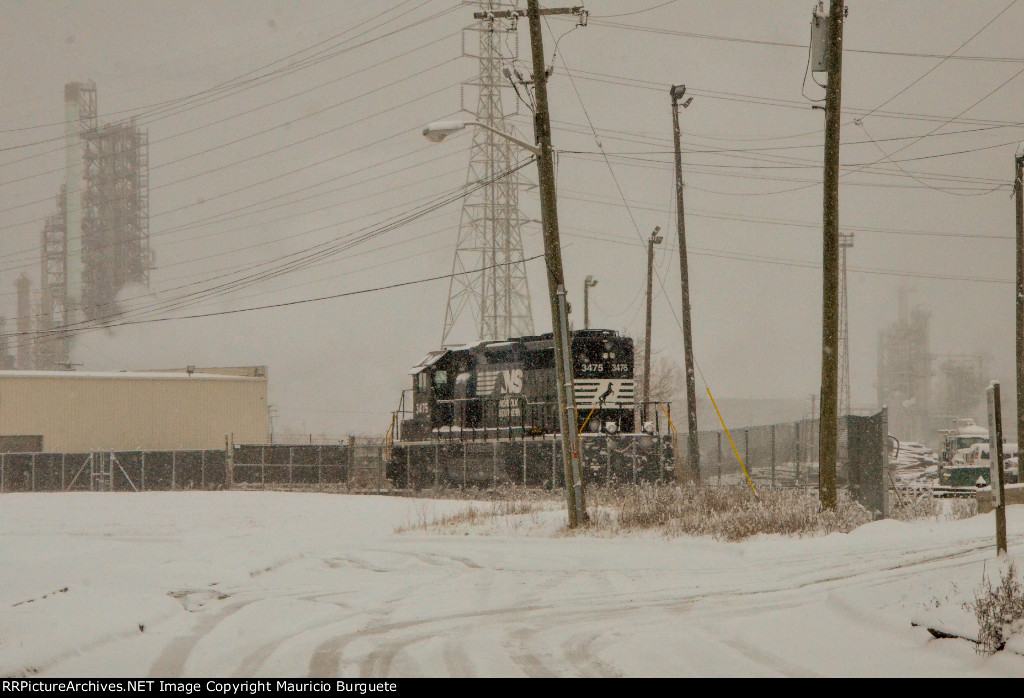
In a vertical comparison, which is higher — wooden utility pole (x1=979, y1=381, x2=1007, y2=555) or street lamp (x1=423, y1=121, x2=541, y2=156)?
street lamp (x1=423, y1=121, x2=541, y2=156)

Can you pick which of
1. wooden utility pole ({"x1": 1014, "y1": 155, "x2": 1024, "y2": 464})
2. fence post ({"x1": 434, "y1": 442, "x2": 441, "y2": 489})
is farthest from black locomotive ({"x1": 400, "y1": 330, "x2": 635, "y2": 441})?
wooden utility pole ({"x1": 1014, "y1": 155, "x2": 1024, "y2": 464})

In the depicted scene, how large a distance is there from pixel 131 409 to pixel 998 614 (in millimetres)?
49132

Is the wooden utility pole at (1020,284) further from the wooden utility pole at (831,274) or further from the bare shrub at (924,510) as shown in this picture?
the wooden utility pole at (831,274)

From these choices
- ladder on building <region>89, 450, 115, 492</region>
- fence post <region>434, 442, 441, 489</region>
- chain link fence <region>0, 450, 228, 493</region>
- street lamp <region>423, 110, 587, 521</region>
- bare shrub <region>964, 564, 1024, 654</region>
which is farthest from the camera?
chain link fence <region>0, 450, 228, 493</region>

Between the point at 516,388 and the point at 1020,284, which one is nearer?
the point at 1020,284

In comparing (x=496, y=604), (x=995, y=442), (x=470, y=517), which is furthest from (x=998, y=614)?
(x=470, y=517)

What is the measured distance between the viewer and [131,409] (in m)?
49.7

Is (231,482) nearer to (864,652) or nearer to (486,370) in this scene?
(486,370)

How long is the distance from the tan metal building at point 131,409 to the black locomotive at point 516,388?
2124 cm

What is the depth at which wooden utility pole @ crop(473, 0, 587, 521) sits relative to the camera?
17422mm

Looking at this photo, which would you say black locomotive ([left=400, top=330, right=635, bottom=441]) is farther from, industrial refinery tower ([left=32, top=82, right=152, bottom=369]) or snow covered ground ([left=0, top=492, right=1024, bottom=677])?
industrial refinery tower ([left=32, top=82, right=152, bottom=369])

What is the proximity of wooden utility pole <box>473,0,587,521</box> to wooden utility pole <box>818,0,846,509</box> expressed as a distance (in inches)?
176

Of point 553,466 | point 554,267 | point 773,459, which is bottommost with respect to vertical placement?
point 553,466

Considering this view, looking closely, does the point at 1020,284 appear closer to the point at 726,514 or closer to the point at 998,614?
the point at 726,514
